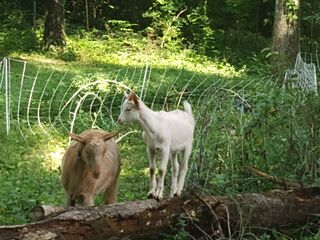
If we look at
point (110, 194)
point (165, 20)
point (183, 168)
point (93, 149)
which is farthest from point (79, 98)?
point (165, 20)

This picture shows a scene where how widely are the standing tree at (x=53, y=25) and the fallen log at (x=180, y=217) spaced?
13587 millimetres

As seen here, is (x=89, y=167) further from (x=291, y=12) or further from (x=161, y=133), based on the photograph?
(x=291, y=12)

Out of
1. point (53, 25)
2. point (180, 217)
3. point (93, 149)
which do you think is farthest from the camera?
point (53, 25)

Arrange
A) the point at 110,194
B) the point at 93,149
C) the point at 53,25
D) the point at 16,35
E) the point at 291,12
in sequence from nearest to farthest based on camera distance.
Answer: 1. the point at 93,149
2. the point at 110,194
3. the point at 291,12
4. the point at 53,25
5. the point at 16,35

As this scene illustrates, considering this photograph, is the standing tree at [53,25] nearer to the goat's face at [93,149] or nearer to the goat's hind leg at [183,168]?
the goat's hind leg at [183,168]

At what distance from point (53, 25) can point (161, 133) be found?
45.9 feet

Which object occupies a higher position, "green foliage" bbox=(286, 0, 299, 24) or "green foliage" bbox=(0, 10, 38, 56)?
"green foliage" bbox=(286, 0, 299, 24)

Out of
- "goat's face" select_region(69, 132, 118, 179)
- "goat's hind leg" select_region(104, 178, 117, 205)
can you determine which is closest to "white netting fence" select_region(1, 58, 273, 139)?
"goat's hind leg" select_region(104, 178, 117, 205)

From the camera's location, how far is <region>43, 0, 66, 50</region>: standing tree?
1934cm

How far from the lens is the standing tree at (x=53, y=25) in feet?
63.5

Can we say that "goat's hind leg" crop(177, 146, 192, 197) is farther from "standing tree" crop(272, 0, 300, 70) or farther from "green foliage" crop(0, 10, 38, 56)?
"green foliage" crop(0, 10, 38, 56)

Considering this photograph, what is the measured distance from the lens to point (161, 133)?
5926 millimetres

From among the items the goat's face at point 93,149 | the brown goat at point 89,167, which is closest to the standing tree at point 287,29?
the brown goat at point 89,167

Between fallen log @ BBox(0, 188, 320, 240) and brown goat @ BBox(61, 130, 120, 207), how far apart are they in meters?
0.49
